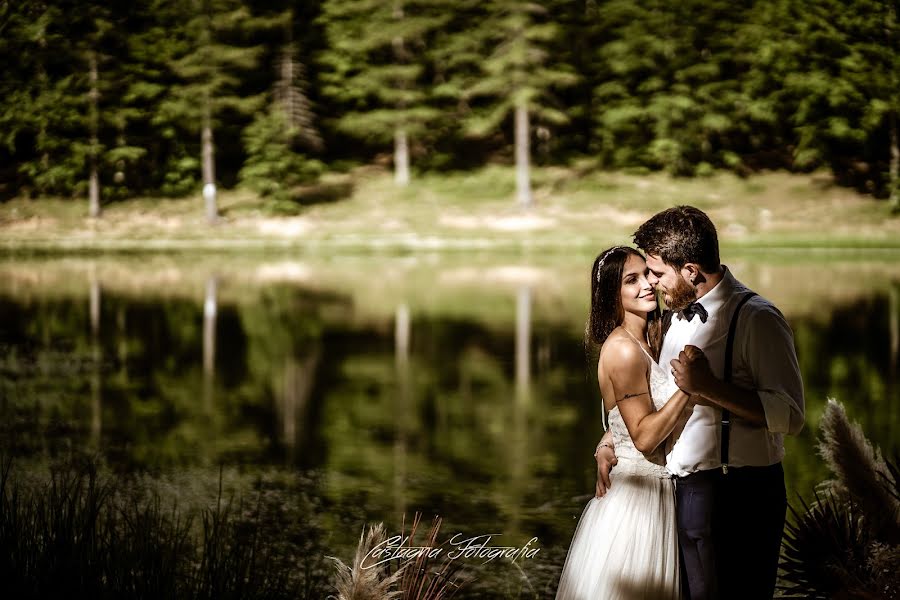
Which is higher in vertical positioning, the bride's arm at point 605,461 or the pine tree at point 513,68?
the pine tree at point 513,68

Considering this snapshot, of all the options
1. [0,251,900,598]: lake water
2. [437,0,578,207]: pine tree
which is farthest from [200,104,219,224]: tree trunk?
[0,251,900,598]: lake water

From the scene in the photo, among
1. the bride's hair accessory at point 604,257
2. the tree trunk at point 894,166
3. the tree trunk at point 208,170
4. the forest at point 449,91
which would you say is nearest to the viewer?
the bride's hair accessory at point 604,257

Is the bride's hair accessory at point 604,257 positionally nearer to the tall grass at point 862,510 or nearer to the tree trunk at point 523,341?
the tall grass at point 862,510

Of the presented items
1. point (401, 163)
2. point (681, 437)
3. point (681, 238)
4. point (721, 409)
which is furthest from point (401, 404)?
point (401, 163)

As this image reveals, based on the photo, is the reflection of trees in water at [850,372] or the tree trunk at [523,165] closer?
the reflection of trees in water at [850,372]

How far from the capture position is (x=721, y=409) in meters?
3.65

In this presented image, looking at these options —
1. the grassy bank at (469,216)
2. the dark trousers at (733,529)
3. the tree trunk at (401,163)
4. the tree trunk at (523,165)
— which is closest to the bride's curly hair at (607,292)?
the dark trousers at (733,529)

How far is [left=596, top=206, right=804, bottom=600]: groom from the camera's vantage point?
345 cm

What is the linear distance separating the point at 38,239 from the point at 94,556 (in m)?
38.2

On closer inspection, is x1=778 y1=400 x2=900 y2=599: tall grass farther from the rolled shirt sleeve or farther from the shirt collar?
the shirt collar

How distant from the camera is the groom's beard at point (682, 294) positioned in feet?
11.7

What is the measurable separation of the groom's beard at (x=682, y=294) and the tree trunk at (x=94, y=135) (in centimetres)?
4322

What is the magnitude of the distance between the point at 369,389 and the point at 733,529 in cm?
943

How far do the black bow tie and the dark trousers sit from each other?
58 cm
